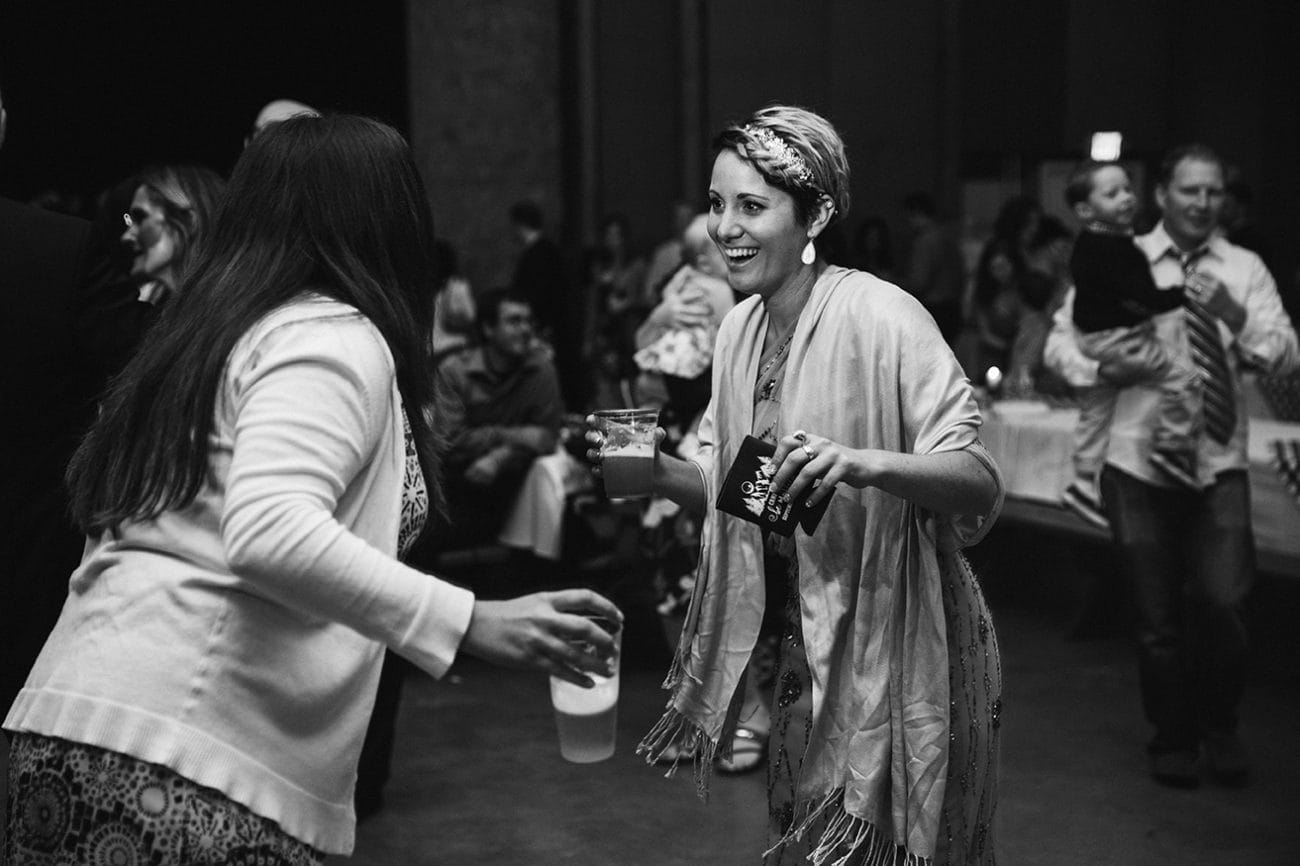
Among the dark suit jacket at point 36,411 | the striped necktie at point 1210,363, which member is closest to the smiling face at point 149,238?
the dark suit jacket at point 36,411

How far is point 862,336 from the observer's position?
2.57 meters

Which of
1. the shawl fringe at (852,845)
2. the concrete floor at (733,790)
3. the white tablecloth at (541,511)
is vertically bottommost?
the concrete floor at (733,790)

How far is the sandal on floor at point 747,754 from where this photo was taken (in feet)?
16.3

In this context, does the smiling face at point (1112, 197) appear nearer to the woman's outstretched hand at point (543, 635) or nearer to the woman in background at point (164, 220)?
the woman in background at point (164, 220)

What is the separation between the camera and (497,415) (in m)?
6.52

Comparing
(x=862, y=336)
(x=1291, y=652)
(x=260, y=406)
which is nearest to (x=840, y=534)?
(x=862, y=336)

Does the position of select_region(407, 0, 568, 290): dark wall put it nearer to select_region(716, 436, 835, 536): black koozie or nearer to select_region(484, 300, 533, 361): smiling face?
select_region(484, 300, 533, 361): smiling face

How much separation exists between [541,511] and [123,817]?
465 cm

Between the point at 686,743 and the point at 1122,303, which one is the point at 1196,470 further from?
the point at 686,743

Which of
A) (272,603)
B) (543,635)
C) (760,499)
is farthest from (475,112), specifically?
(543,635)

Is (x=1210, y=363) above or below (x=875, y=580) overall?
above

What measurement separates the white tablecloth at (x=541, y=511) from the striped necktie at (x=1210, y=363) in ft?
9.27

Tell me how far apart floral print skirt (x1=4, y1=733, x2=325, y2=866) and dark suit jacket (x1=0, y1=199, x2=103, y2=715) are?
128 cm

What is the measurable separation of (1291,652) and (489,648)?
5.63 metres
